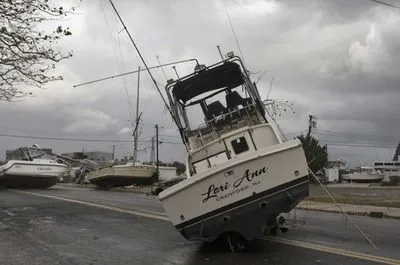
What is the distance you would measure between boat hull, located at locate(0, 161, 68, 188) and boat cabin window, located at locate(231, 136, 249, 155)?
24.1 meters

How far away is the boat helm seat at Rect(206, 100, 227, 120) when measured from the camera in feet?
41.7

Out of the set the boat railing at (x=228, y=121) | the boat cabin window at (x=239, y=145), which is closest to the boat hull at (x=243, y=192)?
the boat cabin window at (x=239, y=145)

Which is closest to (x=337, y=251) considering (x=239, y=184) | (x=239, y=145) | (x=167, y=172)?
(x=239, y=184)

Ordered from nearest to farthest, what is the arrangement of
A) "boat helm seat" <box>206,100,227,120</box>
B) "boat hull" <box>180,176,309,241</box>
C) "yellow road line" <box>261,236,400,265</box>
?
"yellow road line" <box>261,236,400,265</box>
"boat hull" <box>180,176,309,241</box>
"boat helm seat" <box>206,100,227,120</box>

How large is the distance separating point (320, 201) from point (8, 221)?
12293 millimetres

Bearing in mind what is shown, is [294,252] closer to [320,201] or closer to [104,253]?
[104,253]

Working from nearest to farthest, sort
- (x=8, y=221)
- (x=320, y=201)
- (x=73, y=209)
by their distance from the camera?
(x=8, y=221) → (x=73, y=209) → (x=320, y=201)

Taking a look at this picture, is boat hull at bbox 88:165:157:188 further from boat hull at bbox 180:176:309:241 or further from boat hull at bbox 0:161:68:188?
boat hull at bbox 180:176:309:241

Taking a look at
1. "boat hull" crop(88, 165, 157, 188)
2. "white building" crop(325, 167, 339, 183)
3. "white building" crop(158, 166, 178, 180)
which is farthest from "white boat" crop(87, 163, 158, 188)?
"white building" crop(325, 167, 339, 183)

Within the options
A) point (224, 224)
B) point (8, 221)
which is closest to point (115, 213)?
point (8, 221)

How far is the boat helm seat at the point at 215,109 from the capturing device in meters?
12.7

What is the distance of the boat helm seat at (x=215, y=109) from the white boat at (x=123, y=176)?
1059 inches

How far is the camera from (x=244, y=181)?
9336 millimetres

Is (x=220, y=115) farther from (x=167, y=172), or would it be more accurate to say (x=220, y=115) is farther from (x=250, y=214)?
(x=167, y=172)
